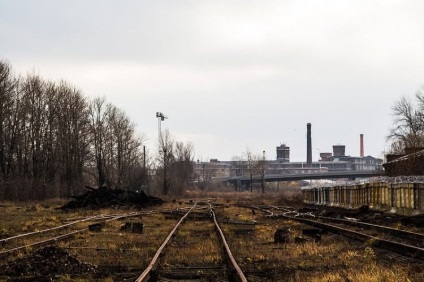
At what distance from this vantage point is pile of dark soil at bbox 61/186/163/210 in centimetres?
3584

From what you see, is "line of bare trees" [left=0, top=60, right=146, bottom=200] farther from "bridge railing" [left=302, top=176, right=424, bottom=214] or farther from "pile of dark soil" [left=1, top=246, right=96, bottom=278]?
"pile of dark soil" [left=1, top=246, right=96, bottom=278]

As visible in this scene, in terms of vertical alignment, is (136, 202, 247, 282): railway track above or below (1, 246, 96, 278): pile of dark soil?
below

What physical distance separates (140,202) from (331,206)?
14.9 m

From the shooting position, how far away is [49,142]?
65.3 metres

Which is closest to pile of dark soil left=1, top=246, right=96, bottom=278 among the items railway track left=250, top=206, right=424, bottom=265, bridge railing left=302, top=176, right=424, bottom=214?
railway track left=250, top=206, right=424, bottom=265

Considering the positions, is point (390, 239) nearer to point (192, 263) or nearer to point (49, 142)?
point (192, 263)

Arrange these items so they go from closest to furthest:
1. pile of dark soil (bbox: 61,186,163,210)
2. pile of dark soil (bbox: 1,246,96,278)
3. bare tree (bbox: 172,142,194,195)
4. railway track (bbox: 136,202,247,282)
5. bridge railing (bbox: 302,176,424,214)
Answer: railway track (bbox: 136,202,247,282) < pile of dark soil (bbox: 1,246,96,278) < bridge railing (bbox: 302,176,424,214) < pile of dark soil (bbox: 61,186,163,210) < bare tree (bbox: 172,142,194,195)

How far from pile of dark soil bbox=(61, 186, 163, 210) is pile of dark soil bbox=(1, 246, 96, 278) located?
24.4 metres

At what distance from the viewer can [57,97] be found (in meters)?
66.4

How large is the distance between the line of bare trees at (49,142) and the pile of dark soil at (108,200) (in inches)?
690

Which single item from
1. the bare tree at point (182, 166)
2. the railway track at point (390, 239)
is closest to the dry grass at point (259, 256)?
the railway track at point (390, 239)

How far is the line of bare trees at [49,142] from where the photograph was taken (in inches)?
2232

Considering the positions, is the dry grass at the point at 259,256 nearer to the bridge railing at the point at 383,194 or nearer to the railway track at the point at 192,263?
the railway track at the point at 192,263

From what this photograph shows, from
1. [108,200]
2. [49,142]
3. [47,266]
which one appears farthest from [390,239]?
[49,142]
